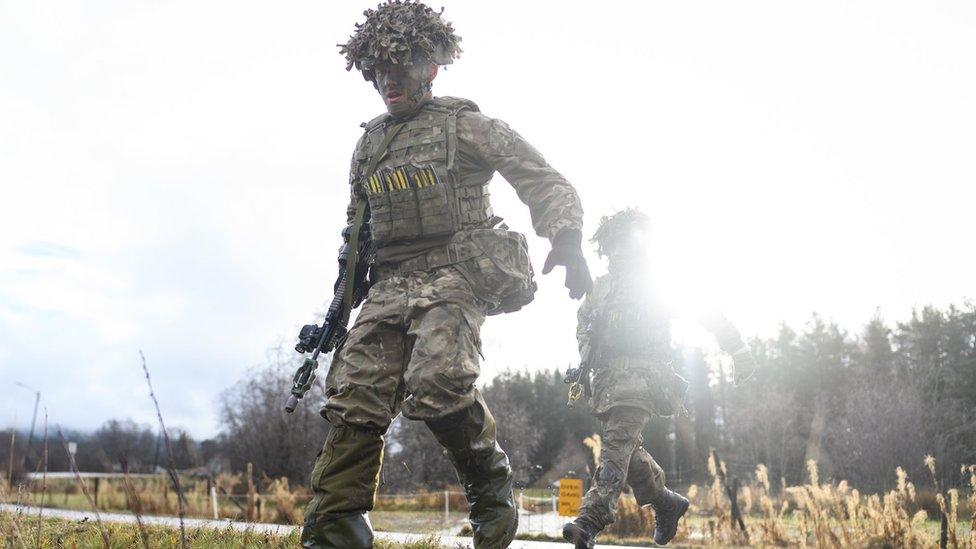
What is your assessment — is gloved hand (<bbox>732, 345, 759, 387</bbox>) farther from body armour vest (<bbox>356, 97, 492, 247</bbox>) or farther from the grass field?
body armour vest (<bbox>356, 97, 492, 247</bbox>)

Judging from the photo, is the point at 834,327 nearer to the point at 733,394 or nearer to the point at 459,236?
the point at 733,394

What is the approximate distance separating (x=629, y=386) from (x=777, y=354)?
46.3m

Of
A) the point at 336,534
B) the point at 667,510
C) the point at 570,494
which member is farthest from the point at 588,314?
the point at 570,494

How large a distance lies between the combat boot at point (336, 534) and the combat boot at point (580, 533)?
1.97m

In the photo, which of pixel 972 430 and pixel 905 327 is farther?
pixel 905 327

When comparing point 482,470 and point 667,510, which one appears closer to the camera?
point 482,470

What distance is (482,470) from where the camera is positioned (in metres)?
3.60

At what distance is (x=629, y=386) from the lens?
5.56 m

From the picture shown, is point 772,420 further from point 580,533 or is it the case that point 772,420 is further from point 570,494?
point 580,533

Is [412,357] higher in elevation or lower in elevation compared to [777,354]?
lower

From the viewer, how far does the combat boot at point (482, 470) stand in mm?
3486

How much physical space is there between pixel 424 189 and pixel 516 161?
469 mm

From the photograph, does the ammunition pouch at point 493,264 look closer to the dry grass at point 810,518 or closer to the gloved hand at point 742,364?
the dry grass at point 810,518

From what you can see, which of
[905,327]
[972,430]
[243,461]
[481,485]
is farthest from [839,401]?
[481,485]
